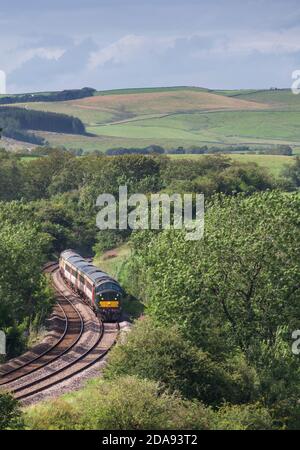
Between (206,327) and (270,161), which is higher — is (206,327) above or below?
below

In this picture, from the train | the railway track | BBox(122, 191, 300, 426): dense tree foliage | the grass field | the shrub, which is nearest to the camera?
the shrub

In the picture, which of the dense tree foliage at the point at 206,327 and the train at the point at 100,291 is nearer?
the dense tree foliage at the point at 206,327

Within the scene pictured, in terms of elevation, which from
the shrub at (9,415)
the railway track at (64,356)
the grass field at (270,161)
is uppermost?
the grass field at (270,161)

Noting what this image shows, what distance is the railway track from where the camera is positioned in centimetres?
4174

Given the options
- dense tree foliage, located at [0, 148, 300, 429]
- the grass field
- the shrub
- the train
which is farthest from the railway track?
the grass field

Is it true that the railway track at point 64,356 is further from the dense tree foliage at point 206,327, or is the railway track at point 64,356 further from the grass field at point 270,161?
the grass field at point 270,161

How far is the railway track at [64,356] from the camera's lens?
41744mm

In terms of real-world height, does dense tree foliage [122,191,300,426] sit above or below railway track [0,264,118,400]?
above

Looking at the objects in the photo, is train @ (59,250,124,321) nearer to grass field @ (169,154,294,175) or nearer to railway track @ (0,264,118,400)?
railway track @ (0,264,118,400)

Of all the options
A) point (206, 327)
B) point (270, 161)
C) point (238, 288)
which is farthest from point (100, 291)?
point (270, 161)

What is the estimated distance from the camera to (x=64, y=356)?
160 ft

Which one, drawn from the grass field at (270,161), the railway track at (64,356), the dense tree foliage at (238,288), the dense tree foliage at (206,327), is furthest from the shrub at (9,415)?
the grass field at (270,161)

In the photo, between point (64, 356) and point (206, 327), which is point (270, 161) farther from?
point (206, 327)
